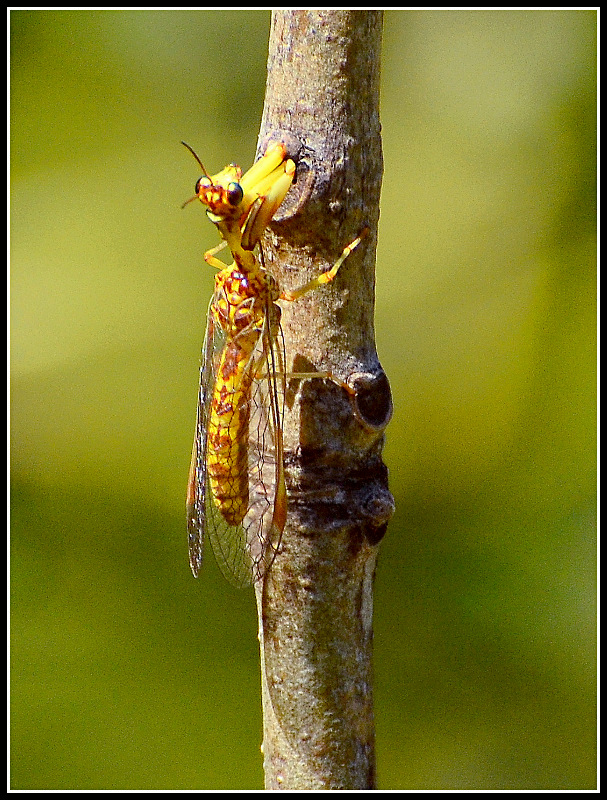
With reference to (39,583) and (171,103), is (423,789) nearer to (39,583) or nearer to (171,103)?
(39,583)

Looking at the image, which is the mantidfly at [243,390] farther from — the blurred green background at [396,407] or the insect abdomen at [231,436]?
the blurred green background at [396,407]

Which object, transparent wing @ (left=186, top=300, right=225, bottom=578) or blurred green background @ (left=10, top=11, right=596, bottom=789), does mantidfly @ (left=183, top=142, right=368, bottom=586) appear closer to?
transparent wing @ (left=186, top=300, right=225, bottom=578)

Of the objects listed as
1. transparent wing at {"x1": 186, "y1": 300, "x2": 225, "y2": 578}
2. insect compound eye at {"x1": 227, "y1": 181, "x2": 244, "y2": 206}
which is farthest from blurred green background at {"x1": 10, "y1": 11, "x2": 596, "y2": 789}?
insect compound eye at {"x1": 227, "y1": 181, "x2": 244, "y2": 206}

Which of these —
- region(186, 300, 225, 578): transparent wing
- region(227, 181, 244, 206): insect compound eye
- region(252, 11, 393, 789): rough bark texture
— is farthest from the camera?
region(186, 300, 225, 578): transparent wing

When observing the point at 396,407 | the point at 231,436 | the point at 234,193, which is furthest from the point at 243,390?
the point at 396,407

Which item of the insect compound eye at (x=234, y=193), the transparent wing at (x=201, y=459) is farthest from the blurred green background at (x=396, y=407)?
the insect compound eye at (x=234, y=193)

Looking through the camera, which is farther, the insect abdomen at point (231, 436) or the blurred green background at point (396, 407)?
the blurred green background at point (396, 407)

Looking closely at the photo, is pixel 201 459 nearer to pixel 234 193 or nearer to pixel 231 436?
pixel 231 436
